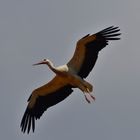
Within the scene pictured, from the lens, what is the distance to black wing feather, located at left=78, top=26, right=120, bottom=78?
29.9 metres

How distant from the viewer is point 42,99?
31.0 meters

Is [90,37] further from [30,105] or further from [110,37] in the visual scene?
[30,105]

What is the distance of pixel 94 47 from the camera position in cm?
3003

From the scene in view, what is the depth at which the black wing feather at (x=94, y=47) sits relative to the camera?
29875mm

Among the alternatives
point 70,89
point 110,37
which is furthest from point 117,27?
point 70,89

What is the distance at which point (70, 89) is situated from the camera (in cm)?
3073

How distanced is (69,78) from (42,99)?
1.52 metres

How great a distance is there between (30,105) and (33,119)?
42 centimetres

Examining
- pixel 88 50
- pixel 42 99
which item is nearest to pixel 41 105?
pixel 42 99

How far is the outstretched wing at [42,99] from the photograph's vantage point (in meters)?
30.8

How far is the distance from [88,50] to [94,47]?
0.19m

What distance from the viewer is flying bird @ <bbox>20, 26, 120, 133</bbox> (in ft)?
97.9

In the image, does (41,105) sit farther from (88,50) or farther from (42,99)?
(88,50)

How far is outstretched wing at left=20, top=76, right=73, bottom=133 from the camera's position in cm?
3077
